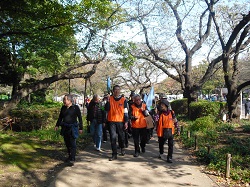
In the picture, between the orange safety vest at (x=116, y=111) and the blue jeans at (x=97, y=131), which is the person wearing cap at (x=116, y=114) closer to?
the orange safety vest at (x=116, y=111)

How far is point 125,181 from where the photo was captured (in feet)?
16.5

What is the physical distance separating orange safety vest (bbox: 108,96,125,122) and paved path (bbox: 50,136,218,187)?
3.48 feet

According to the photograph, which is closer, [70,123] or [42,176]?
[42,176]

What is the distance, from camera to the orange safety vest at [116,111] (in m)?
6.60

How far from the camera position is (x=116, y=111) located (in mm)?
6594

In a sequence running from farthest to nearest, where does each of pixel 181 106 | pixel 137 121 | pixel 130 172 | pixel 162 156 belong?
pixel 181 106 → pixel 162 156 → pixel 137 121 → pixel 130 172

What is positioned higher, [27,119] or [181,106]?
[181,106]

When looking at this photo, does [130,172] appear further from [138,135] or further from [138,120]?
[138,120]

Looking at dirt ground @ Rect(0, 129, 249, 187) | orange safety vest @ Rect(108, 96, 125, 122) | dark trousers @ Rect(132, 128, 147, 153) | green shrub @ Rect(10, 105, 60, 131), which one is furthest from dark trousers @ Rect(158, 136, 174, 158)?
green shrub @ Rect(10, 105, 60, 131)

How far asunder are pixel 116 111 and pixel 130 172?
1.64 m

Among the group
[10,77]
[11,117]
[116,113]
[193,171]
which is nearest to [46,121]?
[11,117]

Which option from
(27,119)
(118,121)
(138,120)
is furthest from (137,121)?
(27,119)

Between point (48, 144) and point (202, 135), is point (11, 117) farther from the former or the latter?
point (202, 135)

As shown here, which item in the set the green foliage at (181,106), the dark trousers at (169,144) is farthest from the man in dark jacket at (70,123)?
the green foliage at (181,106)
